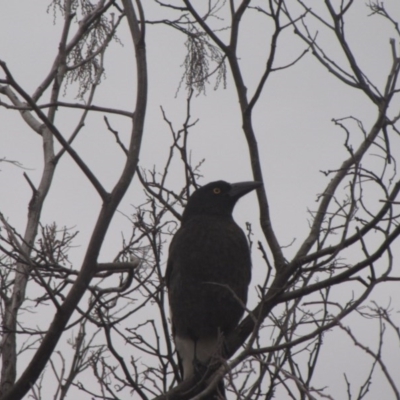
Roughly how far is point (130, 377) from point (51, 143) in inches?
86.3

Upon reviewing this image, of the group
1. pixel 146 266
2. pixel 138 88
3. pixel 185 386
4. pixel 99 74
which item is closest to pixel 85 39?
pixel 99 74

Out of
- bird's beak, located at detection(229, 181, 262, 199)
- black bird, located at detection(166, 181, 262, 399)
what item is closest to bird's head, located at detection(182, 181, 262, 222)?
bird's beak, located at detection(229, 181, 262, 199)

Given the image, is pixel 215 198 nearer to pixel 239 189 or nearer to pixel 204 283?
pixel 239 189

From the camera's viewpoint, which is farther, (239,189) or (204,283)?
(239,189)

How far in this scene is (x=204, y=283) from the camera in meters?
5.52

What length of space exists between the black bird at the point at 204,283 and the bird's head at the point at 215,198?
14 centimetres

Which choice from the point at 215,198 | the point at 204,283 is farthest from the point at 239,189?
the point at 204,283

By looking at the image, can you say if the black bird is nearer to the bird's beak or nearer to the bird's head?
the bird's head

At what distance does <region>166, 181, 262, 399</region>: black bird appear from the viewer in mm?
5500

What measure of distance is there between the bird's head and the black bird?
0.47ft

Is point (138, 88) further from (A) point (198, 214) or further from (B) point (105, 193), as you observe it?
(A) point (198, 214)

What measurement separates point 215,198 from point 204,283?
85 cm

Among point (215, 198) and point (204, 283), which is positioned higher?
point (215, 198)

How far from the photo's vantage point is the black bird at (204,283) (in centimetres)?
550
